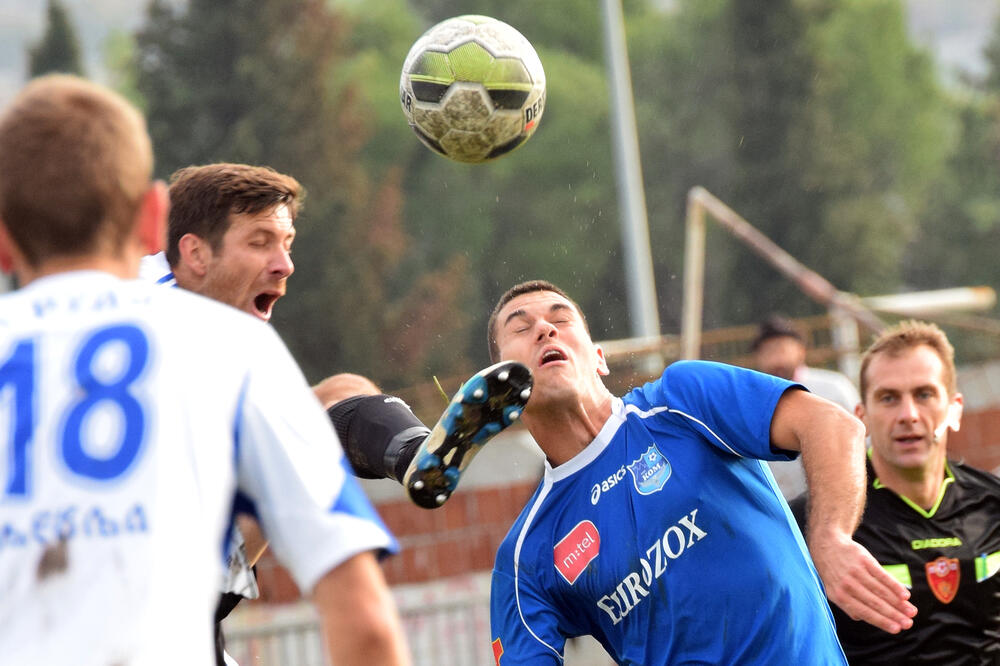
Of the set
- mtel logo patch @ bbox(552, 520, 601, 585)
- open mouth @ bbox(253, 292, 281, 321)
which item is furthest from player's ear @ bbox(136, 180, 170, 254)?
mtel logo patch @ bbox(552, 520, 601, 585)

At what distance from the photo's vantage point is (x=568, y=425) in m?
4.65

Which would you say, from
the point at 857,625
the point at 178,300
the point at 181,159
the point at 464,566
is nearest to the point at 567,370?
the point at 857,625

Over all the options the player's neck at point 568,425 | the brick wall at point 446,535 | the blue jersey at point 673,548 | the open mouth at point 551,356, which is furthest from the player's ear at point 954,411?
the brick wall at point 446,535

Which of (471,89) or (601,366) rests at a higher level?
(471,89)

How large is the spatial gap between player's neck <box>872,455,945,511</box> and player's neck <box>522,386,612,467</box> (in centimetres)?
151

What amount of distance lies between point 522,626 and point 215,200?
1787mm

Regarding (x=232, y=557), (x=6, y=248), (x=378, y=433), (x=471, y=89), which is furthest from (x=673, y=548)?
(x=6, y=248)

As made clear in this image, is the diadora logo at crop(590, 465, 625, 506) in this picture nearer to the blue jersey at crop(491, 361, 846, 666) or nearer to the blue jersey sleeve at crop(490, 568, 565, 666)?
the blue jersey at crop(491, 361, 846, 666)

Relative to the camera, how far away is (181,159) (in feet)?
118

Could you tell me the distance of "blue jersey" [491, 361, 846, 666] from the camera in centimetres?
418

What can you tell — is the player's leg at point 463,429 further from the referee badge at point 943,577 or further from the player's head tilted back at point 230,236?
the referee badge at point 943,577

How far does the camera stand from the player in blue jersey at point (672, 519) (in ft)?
13.6

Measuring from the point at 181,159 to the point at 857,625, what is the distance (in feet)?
108

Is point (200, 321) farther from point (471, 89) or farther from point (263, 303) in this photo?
point (471, 89)
